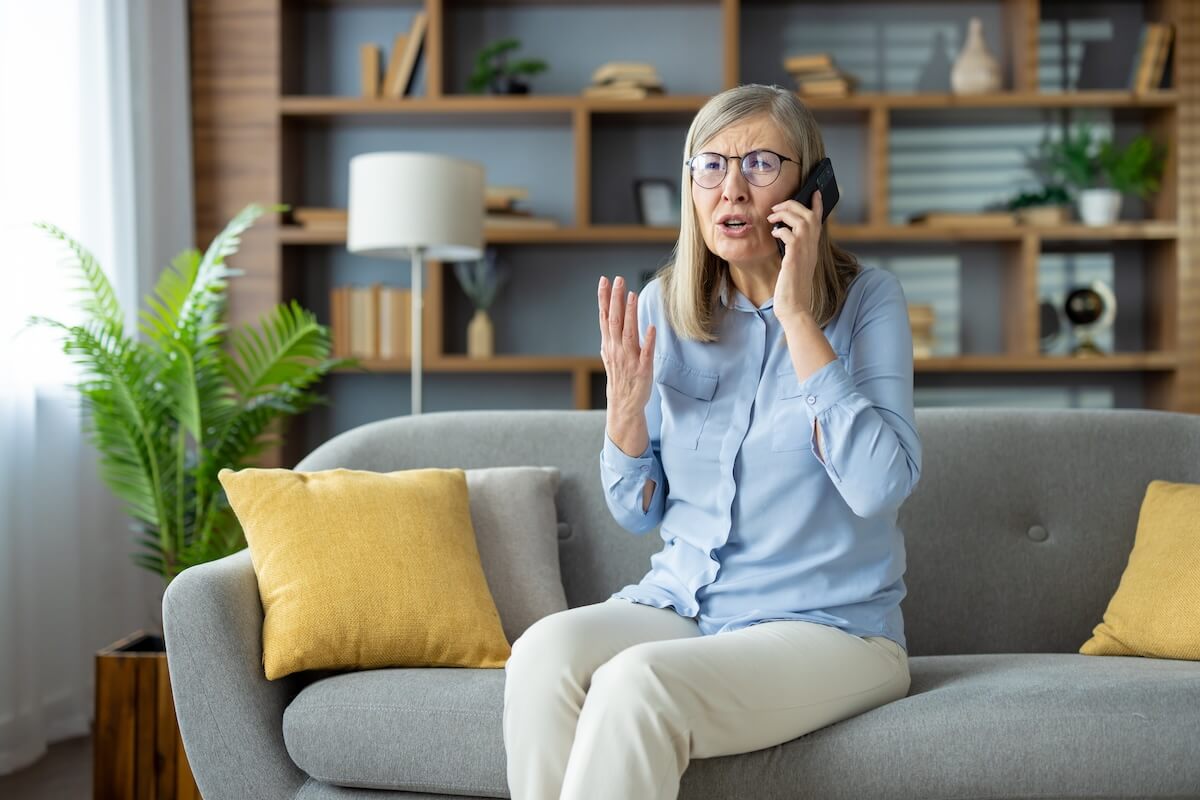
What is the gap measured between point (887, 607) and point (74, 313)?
2455 mm

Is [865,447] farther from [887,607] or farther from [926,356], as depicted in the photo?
[926,356]

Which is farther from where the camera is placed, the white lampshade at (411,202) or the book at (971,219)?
the book at (971,219)

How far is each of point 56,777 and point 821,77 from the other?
10.2 ft

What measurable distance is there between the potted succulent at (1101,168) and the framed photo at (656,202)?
1360 millimetres

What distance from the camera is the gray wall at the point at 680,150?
4293 mm

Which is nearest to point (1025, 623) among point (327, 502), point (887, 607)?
point (887, 607)

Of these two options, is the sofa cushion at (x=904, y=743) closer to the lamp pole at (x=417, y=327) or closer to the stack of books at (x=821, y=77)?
the lamp pole at (x=417, y=327)

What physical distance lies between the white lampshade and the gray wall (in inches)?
33.9

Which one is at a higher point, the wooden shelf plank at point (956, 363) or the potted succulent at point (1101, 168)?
the potted succulent at point (1101, 168)

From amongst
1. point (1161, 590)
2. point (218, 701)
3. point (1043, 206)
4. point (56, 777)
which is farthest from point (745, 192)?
point (1043, 206)

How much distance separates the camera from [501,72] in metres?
4.16

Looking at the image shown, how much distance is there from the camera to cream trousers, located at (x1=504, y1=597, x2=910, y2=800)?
1412mm

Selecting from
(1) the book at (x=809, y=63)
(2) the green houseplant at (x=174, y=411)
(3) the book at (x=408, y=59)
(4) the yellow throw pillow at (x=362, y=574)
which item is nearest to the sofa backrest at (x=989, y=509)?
(4) the yellow throw pillow at (x=362, y=574)

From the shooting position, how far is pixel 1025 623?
222 centimetres
